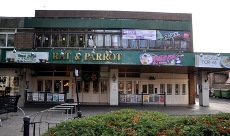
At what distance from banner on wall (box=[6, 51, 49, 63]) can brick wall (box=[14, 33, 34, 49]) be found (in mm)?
1774

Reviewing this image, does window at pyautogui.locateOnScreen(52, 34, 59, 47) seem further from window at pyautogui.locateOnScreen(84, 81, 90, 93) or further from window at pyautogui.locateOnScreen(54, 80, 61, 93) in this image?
window at pyautogui.locateOnScreen(84, 81, 90, 93)

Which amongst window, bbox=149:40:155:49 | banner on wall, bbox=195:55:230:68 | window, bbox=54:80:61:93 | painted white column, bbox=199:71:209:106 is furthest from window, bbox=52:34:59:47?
painted white column, bbox=199:71:209:106

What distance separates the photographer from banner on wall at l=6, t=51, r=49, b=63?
71.8ft

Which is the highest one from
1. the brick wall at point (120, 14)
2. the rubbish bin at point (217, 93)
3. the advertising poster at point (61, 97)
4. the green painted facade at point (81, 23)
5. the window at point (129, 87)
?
the brick wall at point (120, 14)

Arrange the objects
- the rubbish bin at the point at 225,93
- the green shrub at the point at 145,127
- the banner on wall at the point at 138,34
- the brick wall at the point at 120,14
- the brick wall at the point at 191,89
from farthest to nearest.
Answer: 1. the rubbish bin at the point at 225,93
2. the brick wall at the point at 191,89
3. the brick wall at the point at 120,14
4. the banner on wall at the point at 138,34
5. the green shrub at the point at 145,127

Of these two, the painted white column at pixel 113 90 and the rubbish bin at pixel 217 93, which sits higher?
the painted white column at pixel 113 90

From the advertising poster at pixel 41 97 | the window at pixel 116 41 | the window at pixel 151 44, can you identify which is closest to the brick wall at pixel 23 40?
the advertising poster at pixel 41 97

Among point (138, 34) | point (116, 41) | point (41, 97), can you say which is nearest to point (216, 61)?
point (138, 34)

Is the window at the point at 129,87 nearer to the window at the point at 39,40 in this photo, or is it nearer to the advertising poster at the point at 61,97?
the advertising poster at the point at 61,97

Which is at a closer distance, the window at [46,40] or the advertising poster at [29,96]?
the advertising poster at [29,96]

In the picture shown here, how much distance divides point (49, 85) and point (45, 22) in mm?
6545

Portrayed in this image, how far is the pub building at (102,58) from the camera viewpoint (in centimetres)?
2206

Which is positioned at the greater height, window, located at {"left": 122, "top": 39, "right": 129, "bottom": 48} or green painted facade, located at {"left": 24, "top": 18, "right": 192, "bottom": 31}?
green painted facade, located at {"left": 24, "top": 18, "right": 192, "bottom": 31}

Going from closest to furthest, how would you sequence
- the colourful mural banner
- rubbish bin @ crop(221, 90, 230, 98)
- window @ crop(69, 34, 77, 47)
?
the colourful mural banner → window @ crop(69, 34, 77, 47) → rubbish bin @ crop(221, 90, 230, 98)
